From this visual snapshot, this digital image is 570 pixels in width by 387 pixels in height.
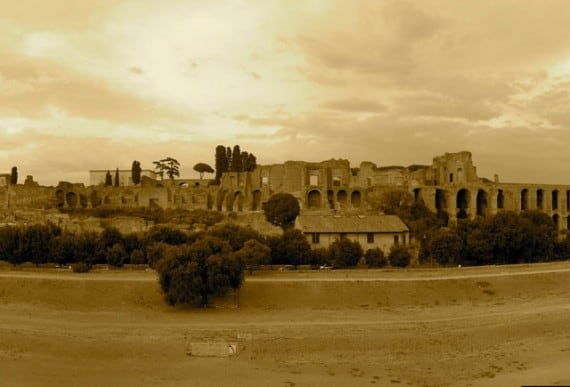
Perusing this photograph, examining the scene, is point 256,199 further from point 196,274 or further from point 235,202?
point 196,274

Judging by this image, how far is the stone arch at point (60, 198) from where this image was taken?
69000 mm

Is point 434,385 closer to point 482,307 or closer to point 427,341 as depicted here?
point 427,341

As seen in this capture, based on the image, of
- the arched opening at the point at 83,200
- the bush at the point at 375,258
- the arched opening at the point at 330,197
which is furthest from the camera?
the arched opening at the point at 83,200

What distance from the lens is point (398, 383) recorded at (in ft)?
60.0

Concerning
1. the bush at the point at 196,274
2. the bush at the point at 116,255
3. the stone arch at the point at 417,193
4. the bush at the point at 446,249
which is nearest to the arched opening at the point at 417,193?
the stone arch at the point at 417,193

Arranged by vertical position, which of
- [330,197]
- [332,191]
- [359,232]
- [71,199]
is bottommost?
[359,232]

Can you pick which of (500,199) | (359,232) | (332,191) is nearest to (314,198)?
(332,191)

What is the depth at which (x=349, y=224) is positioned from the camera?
43.1 meters

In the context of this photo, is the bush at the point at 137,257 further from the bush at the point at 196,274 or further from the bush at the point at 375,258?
the bush at the point at 375,258

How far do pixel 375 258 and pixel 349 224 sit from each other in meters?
5.30

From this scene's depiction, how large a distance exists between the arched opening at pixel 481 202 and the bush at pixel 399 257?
24.4 m

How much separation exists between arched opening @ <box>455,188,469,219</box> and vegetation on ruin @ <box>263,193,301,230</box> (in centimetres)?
1963

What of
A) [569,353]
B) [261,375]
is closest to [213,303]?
[261,375]

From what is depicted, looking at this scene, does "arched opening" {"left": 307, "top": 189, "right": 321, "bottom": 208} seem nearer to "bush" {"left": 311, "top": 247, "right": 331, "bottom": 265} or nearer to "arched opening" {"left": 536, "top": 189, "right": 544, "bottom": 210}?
"bush" {"left": 311, "top": 247, "right": 331, "bottom": 265}
